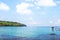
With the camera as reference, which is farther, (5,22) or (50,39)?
(5,22)

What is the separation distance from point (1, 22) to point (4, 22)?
4.96m

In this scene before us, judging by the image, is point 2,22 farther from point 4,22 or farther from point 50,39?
point 50,39

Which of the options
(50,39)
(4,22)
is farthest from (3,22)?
(50,39)

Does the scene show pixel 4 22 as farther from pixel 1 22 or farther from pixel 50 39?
pixel 50 39

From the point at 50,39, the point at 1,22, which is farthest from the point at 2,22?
the point at 50,39

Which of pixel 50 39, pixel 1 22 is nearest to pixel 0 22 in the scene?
pixel 1 22

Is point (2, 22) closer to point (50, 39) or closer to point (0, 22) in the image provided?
point (0, 22)

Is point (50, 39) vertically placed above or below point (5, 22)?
below

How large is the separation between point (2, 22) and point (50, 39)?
11979 cm

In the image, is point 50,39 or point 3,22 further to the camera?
point 3,22

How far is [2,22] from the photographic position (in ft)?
524

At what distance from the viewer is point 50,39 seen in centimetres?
4481

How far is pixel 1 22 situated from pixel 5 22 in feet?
18.7

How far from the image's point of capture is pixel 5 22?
163m
